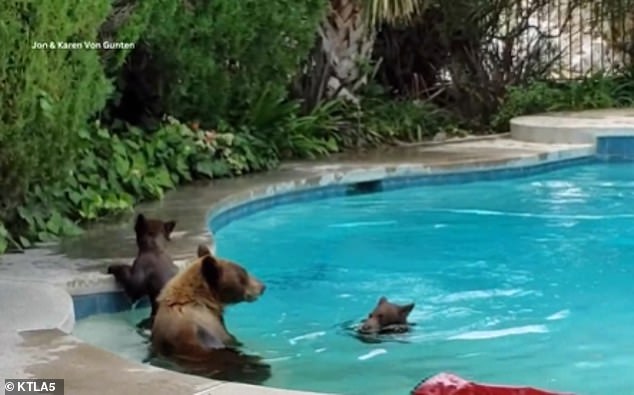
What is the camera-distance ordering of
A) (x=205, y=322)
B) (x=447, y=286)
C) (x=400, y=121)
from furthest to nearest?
(x=400, y=121)
(x=447, y=286)
(x=205, y=322)

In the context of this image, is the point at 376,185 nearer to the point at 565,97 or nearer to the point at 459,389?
the point at 565,97

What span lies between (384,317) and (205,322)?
1219mm

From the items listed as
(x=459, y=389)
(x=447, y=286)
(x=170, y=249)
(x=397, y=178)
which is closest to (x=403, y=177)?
(x=397, y=178)

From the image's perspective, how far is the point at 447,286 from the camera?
760cm

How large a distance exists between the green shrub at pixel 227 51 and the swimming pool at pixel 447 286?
1.28m

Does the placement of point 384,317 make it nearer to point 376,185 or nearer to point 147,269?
point 147,269

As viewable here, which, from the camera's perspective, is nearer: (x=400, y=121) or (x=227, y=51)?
(x=227, y=51)

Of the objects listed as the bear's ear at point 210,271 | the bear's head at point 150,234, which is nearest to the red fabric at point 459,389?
the bear's ear at point 210,271

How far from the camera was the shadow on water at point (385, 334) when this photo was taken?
6.19 metres

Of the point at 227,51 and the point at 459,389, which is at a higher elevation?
the point at 227,51

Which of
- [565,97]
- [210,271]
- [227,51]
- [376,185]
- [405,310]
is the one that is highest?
[227,51]

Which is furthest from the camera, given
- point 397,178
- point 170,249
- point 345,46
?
point 345,46

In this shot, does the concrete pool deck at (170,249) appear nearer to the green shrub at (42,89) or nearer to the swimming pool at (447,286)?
the swimming pool at (447,286)

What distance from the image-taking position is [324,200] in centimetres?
1034
